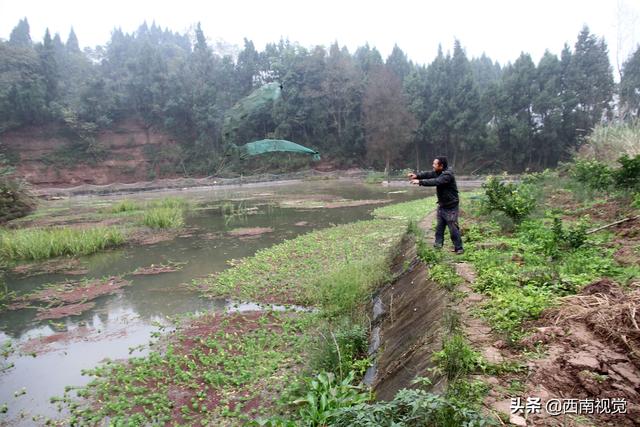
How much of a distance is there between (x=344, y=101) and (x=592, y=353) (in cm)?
5058

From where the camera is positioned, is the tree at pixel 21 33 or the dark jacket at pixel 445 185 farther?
the tree at pixel 21 33

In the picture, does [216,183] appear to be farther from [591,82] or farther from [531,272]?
[531,272]

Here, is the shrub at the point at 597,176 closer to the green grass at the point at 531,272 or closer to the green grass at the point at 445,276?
the green grass at the point at 531,272

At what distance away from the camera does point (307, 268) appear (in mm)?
9820

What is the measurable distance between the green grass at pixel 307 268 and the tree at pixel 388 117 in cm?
3041

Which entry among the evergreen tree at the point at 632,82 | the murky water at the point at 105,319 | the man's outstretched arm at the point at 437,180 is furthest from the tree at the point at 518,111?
the man's outstretched arm at the point at 437,180

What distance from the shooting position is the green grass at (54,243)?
42.3 ft

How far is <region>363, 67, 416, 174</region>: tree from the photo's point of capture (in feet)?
139

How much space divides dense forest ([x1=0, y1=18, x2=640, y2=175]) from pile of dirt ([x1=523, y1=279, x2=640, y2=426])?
38559mm

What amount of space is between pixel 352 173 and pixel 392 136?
22.1ft

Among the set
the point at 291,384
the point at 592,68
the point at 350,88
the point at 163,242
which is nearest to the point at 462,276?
the point at 291,384

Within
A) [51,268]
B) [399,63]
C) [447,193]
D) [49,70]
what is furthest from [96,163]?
[447,193]

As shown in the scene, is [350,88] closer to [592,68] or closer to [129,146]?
[592,68]

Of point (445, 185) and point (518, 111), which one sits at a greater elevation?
point (518, 111)
